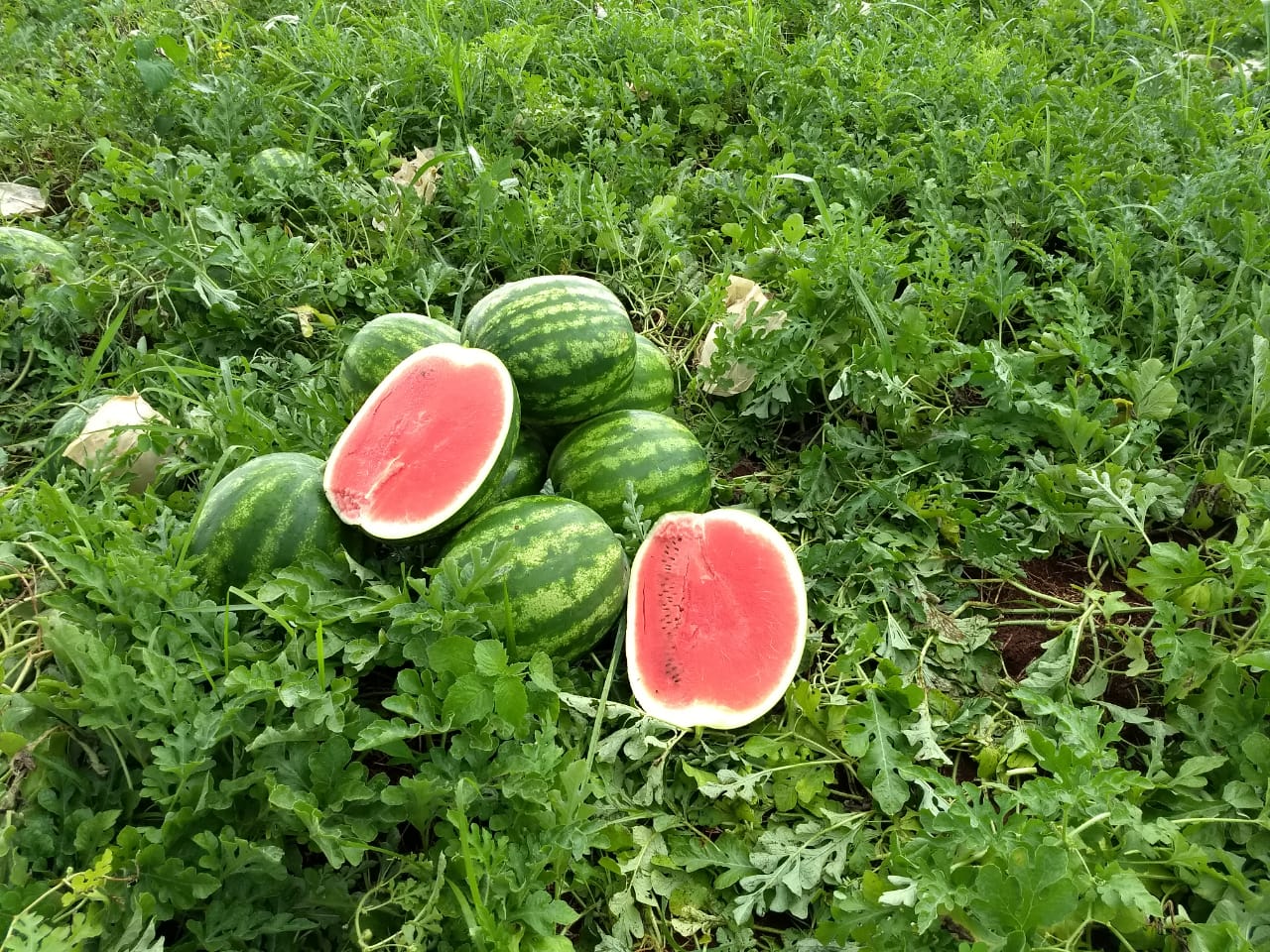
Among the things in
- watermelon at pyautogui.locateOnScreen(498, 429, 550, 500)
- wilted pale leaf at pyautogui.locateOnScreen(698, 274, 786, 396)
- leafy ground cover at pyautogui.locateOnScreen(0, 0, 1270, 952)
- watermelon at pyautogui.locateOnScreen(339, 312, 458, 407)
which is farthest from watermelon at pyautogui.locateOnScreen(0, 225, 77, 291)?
wilted pale leaf at pyautogui.locateOnScreen(698, 274, 786, 396)

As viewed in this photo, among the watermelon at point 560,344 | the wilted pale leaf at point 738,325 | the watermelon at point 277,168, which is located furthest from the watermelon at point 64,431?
the wilted pale leaf at point 738,325

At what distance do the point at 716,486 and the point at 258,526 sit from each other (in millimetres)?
1302

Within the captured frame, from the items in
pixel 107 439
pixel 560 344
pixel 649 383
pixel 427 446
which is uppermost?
pixel 560 344

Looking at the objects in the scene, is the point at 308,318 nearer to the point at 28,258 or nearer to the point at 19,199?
the point at 28,258

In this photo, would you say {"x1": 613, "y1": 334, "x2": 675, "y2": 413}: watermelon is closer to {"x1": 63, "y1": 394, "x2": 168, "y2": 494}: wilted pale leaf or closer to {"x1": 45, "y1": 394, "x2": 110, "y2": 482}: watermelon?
{"x1": 63, "y1": 394, "x2": 168, "y2": 494}: wilted pale leaf

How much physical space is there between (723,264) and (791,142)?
0.85 m

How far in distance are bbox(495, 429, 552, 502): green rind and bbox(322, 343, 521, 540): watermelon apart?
14 cm

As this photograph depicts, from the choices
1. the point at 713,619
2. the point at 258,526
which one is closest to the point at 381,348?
the point at 258,526

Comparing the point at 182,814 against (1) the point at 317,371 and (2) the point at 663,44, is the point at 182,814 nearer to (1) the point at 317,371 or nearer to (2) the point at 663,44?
(1) the point at 317,371

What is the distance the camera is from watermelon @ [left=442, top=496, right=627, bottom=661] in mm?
1889

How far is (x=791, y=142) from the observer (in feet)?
11.6

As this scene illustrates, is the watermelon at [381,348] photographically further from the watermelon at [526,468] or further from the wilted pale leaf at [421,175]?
the wilted pale leaf at [421,175]

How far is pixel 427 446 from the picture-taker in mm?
2119

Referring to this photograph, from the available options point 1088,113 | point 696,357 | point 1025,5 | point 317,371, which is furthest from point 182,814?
point 1025,5
